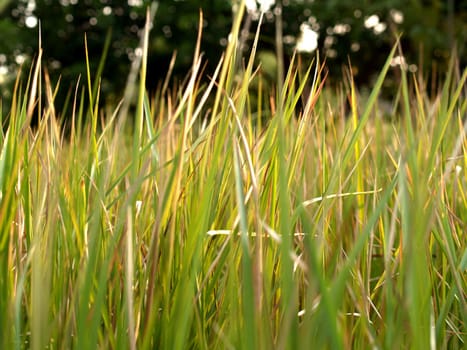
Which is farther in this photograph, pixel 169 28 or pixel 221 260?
pixel 169 28

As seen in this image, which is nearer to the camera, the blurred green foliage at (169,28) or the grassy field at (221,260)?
the grassy field at (221,260)

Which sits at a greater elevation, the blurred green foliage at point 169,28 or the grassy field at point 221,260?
the blurred green foliage at point 169,28

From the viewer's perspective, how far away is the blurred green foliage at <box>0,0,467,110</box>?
7.81 metres

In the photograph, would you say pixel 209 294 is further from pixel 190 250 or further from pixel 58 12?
pixel 58 12

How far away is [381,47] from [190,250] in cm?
903

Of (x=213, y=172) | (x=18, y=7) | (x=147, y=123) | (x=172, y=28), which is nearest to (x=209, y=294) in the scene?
(x=213, y=172)

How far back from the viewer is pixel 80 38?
27.2 ft

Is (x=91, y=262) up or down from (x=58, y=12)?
down

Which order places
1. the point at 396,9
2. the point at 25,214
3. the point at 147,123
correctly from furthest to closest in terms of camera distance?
the point at 396,9 → the point at 147,123 → the point at 25,214

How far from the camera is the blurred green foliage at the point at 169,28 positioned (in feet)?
25.6

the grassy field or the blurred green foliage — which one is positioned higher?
the blurred green foliage

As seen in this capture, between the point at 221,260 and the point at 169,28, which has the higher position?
the point at 169,28

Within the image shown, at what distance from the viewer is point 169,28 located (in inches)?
326

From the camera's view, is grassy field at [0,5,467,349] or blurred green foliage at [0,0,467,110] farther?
blurred green foliage at [0,0,467,110]
